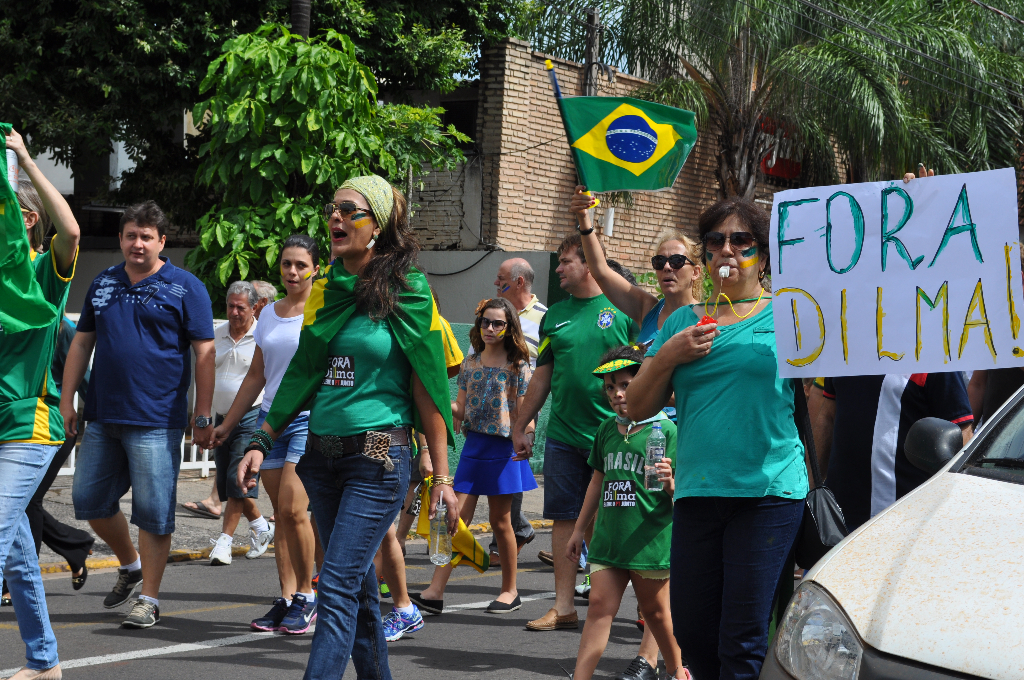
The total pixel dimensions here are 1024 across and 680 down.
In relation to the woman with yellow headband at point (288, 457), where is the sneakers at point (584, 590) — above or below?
below

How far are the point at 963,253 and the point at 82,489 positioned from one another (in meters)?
4.51

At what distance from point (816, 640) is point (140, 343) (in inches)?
167

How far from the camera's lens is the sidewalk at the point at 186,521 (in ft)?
27.6

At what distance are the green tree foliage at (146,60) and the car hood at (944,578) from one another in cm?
1393

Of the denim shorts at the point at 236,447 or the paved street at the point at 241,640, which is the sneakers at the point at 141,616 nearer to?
the paved street at the point at 241,640

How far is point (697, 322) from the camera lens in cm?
376

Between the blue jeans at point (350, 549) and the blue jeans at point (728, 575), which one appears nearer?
the blue jeans at point (728, 575)

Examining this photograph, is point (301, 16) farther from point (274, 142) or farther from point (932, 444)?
point (932, 444)

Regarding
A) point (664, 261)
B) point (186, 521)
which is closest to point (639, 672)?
point (664, 261)

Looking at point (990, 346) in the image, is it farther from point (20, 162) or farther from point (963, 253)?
point (20, 162)

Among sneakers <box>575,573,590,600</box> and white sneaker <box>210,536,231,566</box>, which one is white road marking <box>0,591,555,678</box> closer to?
sneakers <box>575,573,590,600</box>

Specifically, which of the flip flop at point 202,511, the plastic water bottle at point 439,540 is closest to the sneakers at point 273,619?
the plastic water bottle at point 439,540

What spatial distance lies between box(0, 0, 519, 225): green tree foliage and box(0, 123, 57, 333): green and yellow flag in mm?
11677

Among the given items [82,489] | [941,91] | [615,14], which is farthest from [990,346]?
[941,91]
